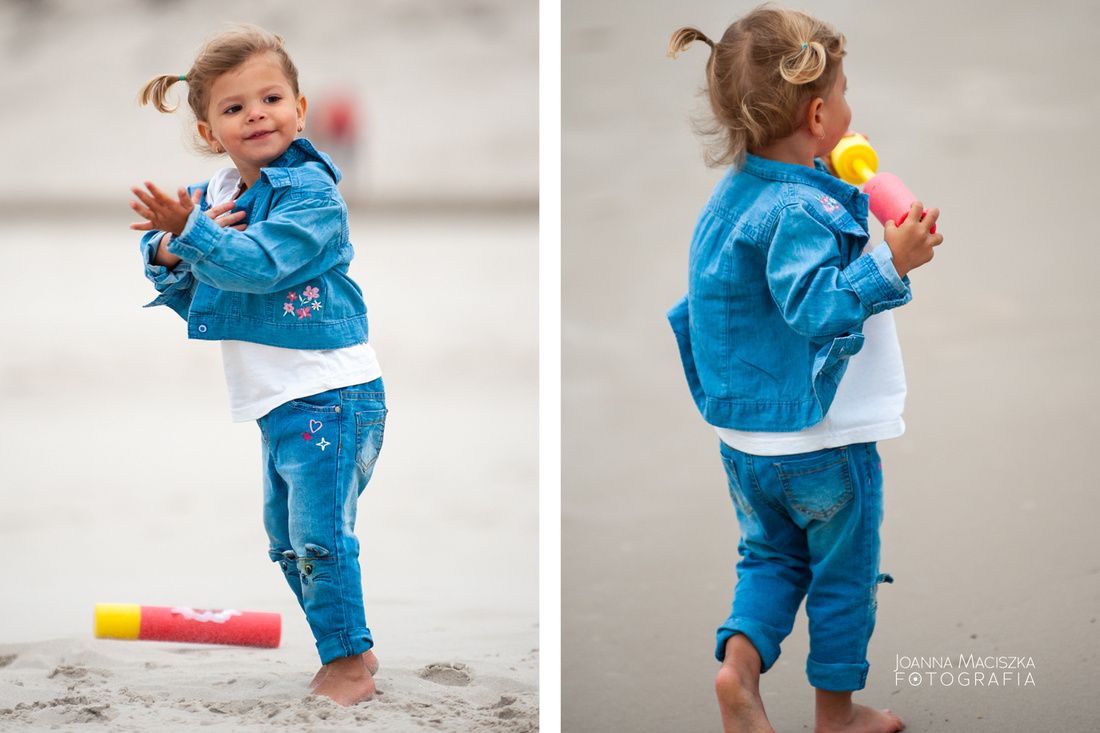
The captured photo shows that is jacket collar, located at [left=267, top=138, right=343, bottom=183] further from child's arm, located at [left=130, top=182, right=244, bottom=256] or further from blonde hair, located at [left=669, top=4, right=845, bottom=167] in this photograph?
blonde hair, located at [left=669, top=4, right=845, bottom=167]

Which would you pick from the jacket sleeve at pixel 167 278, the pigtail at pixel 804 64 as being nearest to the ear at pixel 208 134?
the jacket sleeve at pixel 167 278

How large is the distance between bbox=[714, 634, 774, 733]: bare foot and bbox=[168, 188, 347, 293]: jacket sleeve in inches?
26.9

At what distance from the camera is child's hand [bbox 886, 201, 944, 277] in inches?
48.1

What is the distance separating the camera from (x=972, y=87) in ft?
10.9

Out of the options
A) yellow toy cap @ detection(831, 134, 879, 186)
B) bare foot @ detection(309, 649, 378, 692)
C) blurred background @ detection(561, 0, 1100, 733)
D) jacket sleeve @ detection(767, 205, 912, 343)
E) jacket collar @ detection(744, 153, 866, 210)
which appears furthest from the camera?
blurred background @ detection(561, 0, 1100, 733)

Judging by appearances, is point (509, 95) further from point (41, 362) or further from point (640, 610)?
point (640, 610)

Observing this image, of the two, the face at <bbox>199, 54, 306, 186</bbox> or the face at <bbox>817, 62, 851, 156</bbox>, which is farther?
the face at <bbox>199, 54, 306, 186</bbox>

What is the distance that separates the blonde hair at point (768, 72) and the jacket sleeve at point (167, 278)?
665mm

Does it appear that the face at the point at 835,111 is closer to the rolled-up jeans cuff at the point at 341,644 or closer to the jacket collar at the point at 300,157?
the jacket collar at the point at 300,157

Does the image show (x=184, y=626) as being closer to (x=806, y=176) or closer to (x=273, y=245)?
(x=273, y=245)

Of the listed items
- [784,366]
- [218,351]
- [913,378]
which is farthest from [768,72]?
[218,351]

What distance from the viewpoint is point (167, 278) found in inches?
57.7

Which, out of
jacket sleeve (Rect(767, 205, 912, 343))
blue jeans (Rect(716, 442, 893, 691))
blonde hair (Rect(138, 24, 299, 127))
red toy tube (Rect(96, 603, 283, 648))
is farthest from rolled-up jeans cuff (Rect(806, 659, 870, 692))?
blonde hair (Rect(138, 24, 299, 127))

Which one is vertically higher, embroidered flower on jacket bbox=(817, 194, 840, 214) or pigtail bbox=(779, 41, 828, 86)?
pigtail bbox=(779, 41, 828, 86)
